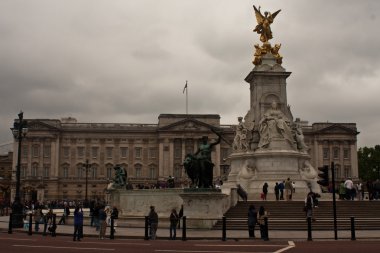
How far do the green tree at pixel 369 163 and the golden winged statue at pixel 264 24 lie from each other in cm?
6903

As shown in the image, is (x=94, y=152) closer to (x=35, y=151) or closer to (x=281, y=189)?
(x=35, y=151)

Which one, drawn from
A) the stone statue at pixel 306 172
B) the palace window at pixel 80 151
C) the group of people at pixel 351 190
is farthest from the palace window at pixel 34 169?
the group of people at pixel 351 190

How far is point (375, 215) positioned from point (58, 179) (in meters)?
90.6

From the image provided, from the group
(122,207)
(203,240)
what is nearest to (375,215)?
(203,240)

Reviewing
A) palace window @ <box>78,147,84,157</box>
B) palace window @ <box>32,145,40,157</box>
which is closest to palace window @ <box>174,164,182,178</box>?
palace window @ <box>78,147,84,157</box>

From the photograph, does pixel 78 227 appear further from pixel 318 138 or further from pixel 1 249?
pixel 318 138

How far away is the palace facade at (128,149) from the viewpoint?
4486 inches

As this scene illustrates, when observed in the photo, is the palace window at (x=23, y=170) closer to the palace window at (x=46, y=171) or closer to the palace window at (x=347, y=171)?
the palace window at (x=46, y=171)

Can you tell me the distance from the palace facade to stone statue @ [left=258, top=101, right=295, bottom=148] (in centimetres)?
7184

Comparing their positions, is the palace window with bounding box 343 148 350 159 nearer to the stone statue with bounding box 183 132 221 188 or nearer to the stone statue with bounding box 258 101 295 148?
the stone statue with bounding box 258 101 295 148

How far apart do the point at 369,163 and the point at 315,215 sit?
83.8 m

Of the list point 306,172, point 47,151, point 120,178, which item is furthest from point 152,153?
point 306,172

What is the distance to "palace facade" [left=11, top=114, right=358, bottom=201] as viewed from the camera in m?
114

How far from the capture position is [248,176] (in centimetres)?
4053
